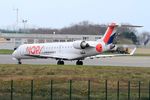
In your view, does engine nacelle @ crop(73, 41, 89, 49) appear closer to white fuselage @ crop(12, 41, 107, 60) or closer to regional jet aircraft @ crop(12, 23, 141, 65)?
regional jet aircraft @ crop(12, 23, 141, 65)

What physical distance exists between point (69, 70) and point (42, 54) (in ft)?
46.9

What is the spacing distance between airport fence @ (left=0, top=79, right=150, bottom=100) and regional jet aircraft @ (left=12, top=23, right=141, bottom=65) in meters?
16.0

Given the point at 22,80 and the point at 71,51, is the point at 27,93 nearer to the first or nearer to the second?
the point at 22,80

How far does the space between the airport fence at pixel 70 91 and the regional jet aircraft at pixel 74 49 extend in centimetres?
1601

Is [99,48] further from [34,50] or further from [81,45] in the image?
[34,50]

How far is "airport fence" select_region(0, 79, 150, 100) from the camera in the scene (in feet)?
97.7

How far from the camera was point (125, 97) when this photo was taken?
31281mm

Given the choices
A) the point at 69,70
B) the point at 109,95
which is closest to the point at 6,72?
the point at 69,70

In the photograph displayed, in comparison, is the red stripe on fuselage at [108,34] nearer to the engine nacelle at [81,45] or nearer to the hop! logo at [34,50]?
the engine nacelle at [81,45]

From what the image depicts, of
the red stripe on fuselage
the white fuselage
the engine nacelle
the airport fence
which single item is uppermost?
the red stripe on fuselage

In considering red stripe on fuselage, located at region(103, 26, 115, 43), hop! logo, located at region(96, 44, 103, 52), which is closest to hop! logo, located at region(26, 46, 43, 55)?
hop! logo, located at region(96, 44, 103, 52)

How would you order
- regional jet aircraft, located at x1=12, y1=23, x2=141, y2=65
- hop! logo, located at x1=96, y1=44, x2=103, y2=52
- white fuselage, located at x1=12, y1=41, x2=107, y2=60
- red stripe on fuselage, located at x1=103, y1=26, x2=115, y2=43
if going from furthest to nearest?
red stripe on fuselage, located at x1=103, y1=26, x2=115, y2=43 → white fuselage, located at x1=12, y1=41, x2=107, y2=60 → regional jet aircraft, located at x1=12, y1=23, x2=141, y2=65 → hop! logo, located at x1=96, y1=44, x2=103, y2=52

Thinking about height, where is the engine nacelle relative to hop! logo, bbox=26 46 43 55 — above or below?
above

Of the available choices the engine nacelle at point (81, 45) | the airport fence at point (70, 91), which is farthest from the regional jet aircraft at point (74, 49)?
the airport fence at point (70, 91)
